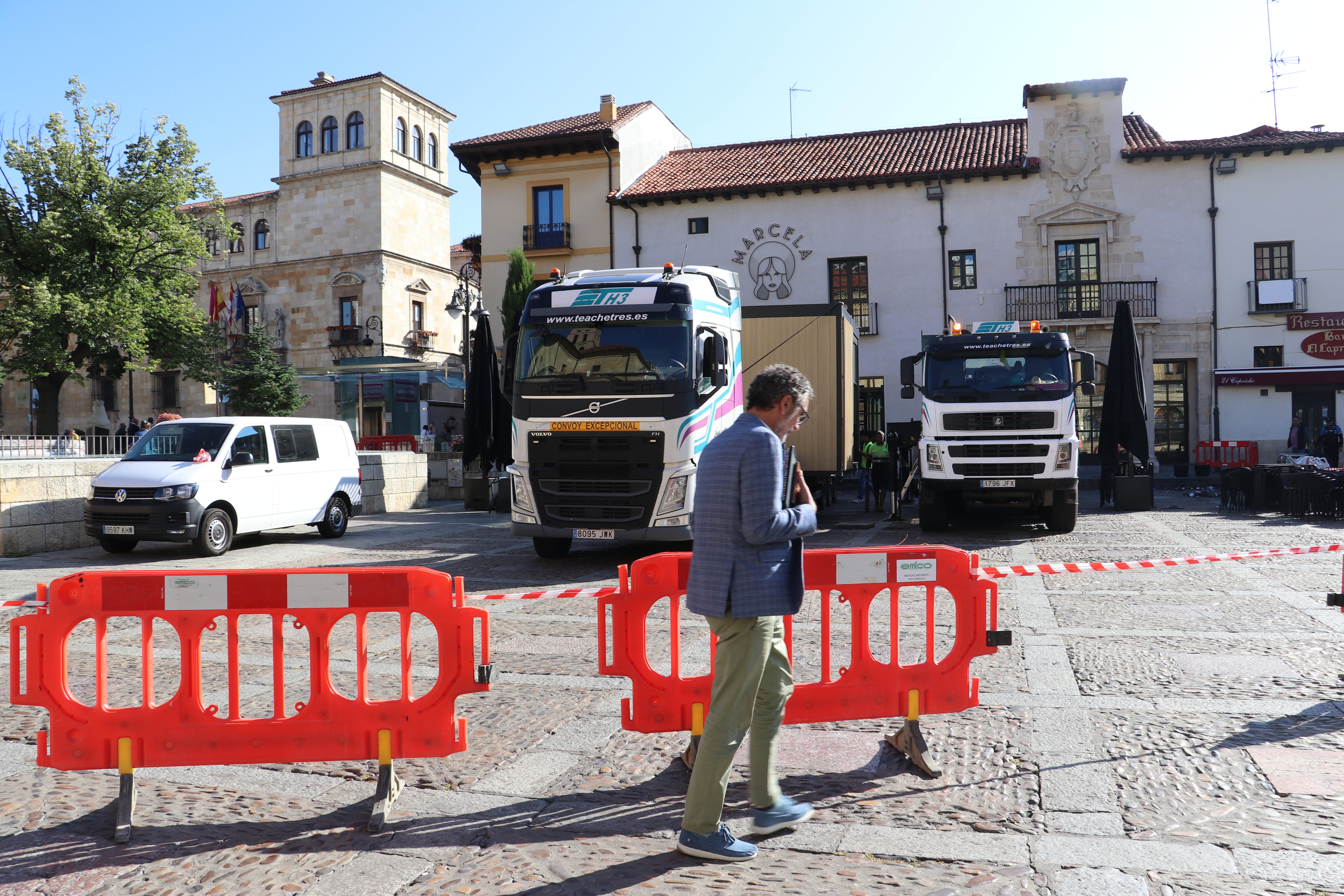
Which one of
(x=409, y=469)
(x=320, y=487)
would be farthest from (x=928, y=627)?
(x=409, y=469)

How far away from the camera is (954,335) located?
1438 cm

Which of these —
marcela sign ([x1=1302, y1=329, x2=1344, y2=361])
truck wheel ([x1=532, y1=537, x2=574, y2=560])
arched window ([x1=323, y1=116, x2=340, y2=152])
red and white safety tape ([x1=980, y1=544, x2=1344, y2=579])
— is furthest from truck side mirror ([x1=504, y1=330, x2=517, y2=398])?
arched window ([x1=323, y1=116, x2=340, y2=152])

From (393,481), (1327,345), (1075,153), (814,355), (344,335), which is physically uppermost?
(1075,153)

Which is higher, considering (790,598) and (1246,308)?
(1246,308)

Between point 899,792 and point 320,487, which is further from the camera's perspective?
point 320,487

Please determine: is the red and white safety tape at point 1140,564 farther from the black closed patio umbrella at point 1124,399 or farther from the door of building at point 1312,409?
the door of building at point 1312,409

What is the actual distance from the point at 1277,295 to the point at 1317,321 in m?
1.33

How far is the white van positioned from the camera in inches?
476

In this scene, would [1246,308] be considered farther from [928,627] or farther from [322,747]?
[322,747]

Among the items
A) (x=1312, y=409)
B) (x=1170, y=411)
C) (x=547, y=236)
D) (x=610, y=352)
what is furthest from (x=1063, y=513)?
(x=547, y=236)

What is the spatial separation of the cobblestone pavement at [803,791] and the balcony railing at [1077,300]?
75.6 feet

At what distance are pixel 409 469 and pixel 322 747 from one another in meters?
17.0

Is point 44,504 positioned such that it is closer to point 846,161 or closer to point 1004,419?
point 1004,419

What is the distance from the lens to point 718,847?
348 centimetres
